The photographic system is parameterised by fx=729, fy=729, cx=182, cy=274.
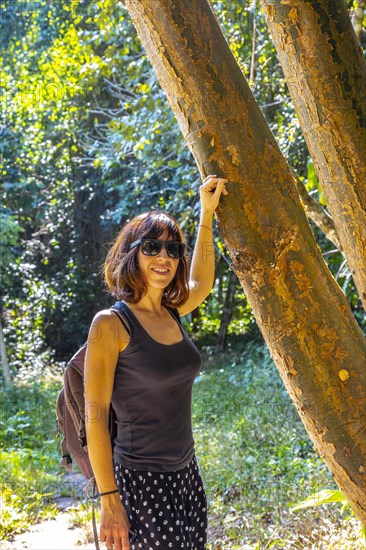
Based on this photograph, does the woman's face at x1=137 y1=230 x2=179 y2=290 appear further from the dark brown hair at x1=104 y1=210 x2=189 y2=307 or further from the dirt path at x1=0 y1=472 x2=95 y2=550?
the dirt path at x1=0 y1=472 x2=95 y2=550

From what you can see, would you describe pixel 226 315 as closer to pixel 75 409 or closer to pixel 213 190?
pixel 75 409

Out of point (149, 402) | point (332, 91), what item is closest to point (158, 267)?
point (149, 402)

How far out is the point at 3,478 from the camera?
19.4 feet

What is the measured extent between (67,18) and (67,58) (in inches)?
80.8

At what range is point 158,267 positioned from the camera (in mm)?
2338

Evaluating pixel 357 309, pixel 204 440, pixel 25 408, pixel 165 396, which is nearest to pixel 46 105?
pixel 25 408

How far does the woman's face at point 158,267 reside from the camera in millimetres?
2332

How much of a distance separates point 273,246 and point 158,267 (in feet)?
2.50

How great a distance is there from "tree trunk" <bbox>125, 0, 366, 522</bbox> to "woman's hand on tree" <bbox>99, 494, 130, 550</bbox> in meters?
0.71

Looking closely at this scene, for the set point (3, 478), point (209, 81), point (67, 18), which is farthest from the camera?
point (67, 18)

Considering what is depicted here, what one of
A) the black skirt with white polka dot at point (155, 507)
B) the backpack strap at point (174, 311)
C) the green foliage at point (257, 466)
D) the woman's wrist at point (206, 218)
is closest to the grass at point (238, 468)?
the green foliage at point (257, 466)

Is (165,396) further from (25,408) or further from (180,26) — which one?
(25,408)

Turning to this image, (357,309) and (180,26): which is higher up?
(180,26)

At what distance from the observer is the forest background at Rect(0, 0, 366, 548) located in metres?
5.12
